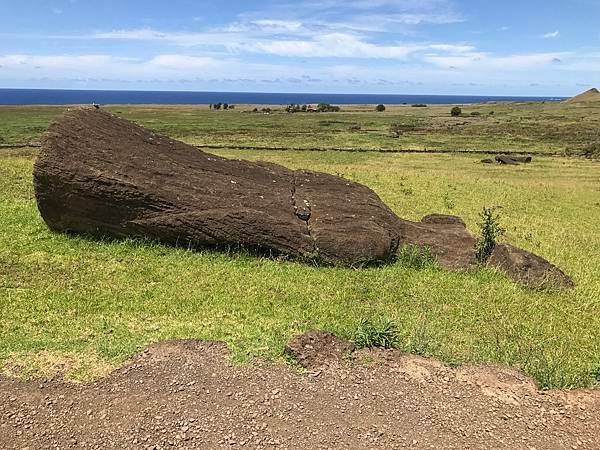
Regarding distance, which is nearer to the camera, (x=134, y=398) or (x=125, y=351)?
(x=134, y=398)

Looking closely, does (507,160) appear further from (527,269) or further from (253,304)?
(253,304)

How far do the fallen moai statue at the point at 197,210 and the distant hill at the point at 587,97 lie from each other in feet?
485

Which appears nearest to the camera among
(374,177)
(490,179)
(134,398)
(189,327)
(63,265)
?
(134,398)

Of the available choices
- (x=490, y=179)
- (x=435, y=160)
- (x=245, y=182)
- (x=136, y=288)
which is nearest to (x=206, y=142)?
(x=435, y=160)

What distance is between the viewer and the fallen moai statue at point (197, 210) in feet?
50.5

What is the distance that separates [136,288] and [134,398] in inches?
202

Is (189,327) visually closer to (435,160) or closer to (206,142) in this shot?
(435,160)

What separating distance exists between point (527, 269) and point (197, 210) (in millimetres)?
9145

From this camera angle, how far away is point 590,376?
9492 mm

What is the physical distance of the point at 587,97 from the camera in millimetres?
153375

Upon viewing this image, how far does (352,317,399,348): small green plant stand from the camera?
10043 millimetres

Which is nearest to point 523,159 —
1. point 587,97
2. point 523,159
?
point 523,159

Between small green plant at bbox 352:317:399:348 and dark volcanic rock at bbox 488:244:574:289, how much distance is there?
6052mm

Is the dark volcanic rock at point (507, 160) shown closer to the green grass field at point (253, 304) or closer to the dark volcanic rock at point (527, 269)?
the green grass field at point (253, 304)
